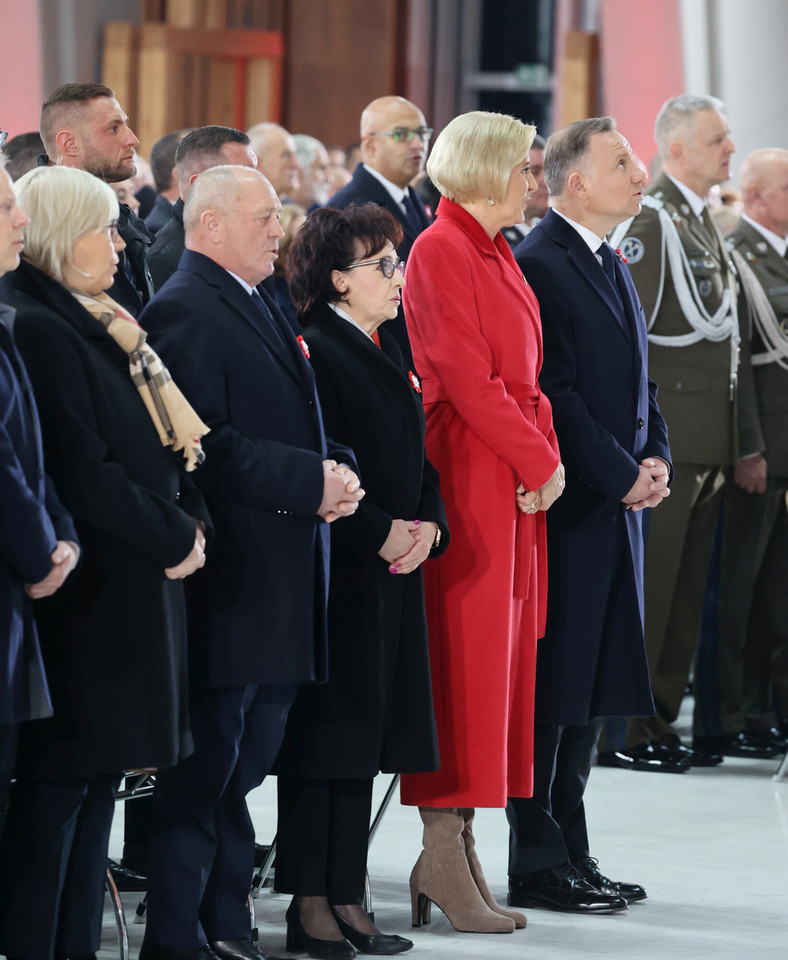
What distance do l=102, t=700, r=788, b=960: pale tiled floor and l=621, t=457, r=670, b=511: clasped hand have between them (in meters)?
0.90

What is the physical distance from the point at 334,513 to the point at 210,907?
0.78 m

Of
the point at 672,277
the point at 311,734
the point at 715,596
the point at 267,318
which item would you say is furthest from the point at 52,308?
the point at 715,596

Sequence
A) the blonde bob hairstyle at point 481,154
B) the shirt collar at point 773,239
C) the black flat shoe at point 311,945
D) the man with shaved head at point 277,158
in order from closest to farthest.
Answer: the black flat shoe at point 311,945
the blonde bob hairstyle at point 481,154
the shirt collar at point 773,239
the man with shaved head at point 277,158

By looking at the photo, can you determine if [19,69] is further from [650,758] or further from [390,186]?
[650,758]

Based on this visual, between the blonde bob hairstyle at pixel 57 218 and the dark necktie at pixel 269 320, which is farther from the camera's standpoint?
the dark necktie at pixel 269 320

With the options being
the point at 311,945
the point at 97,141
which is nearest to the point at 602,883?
the point at 311,945

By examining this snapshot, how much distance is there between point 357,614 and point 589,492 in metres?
0.78

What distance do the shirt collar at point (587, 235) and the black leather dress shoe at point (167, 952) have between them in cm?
187

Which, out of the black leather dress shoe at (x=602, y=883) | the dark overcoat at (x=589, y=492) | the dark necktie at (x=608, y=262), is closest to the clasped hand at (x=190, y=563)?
the dark overcoat at (x=589, y=492)

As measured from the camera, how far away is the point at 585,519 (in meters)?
3.90

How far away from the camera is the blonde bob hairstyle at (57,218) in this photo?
9.45 ft

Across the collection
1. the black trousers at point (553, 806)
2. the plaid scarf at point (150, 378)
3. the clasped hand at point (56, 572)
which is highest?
the plaid scarf at point (150, 378)

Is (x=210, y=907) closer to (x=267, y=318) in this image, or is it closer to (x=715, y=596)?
(x=267, y=318)

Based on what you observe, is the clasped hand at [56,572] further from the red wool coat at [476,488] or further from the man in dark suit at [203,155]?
the man in dark suit at [203,155]
